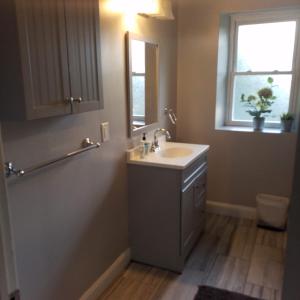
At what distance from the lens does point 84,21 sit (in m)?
1.45

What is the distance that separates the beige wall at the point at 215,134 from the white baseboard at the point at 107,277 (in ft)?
4.46

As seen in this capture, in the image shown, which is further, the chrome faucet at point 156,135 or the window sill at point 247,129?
the window sill at point 247,129

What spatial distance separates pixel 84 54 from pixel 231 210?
8.04ft

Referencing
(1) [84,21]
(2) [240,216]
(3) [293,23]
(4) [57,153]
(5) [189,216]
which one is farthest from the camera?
(2) [240,216]

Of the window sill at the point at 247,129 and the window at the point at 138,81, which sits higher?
the window at the point at 138,81

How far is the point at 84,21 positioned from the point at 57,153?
2.18 ft

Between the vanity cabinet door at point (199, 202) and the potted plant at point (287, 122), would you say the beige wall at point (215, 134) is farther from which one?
the vanity cabinet door at point (199, 202)

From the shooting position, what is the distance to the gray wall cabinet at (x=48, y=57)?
111cm

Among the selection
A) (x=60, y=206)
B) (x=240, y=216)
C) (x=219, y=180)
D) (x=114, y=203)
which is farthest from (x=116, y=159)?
(x=240, y=216)

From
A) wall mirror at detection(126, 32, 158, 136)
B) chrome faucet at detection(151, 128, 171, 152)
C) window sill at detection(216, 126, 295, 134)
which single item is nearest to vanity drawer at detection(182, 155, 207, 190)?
chrome faucet at detection(151, 128, 171, 152)

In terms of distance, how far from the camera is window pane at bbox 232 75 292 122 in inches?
122

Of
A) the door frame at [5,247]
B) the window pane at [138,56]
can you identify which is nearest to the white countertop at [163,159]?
the window pane at [138,56]

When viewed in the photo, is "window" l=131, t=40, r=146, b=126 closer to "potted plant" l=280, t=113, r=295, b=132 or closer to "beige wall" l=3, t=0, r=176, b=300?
"beige wall" l=3, t=0, r=176, b=300

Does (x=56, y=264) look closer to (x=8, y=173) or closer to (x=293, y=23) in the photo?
(x=8, y=173)
